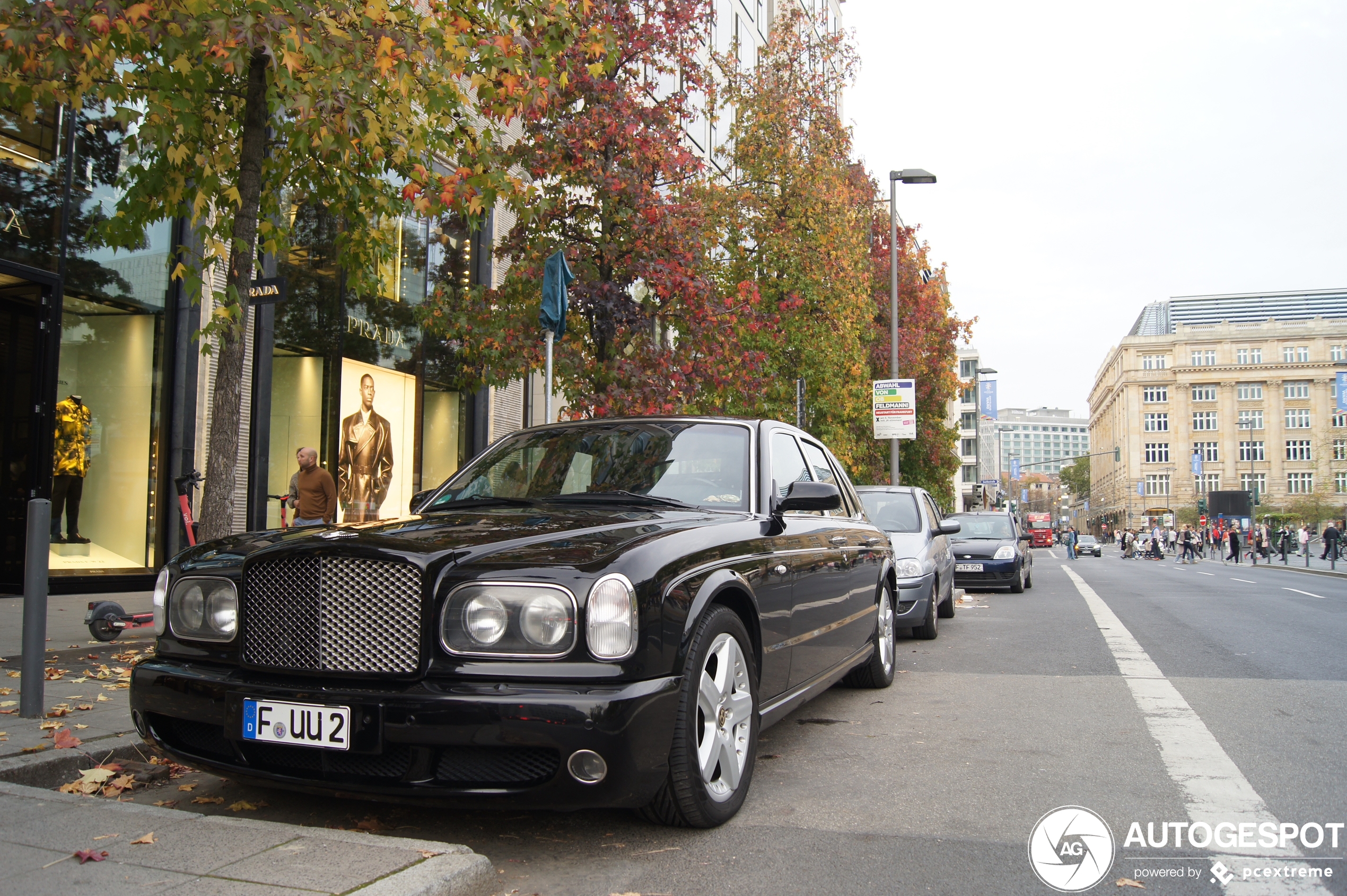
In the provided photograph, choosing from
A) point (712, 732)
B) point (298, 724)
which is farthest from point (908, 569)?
point (298, 724)

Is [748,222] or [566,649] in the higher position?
[748,222]

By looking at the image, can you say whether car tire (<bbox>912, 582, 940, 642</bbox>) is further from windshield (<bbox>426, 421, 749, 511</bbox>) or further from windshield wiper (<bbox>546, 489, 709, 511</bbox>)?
windshield wiper (<bbox>546, 489, 709, 511</bbox>)

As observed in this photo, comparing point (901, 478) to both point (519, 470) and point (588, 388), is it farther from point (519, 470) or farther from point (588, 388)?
point (519, 470)

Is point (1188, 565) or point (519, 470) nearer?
point (519, 470)

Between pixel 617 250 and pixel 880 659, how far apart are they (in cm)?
612

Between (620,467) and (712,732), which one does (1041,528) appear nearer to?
(620,467)

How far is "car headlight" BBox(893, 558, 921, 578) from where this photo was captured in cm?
940

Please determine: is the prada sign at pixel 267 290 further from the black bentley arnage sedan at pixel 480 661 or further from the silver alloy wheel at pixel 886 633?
the silver alloy wheel at pixel 886 633

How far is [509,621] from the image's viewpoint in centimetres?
310

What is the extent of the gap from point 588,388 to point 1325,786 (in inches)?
339

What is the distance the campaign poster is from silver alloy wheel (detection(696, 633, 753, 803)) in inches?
434

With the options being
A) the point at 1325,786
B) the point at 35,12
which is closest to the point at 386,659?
the point at 1325,786

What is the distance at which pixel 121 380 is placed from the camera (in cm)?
1155

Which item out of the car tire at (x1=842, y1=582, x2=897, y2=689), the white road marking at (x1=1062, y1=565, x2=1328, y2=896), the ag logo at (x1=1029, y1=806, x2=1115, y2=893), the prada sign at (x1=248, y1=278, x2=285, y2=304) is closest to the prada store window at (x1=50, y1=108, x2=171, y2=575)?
the prada sign at (x1=248, y1=278, x2=285, y2=304)
